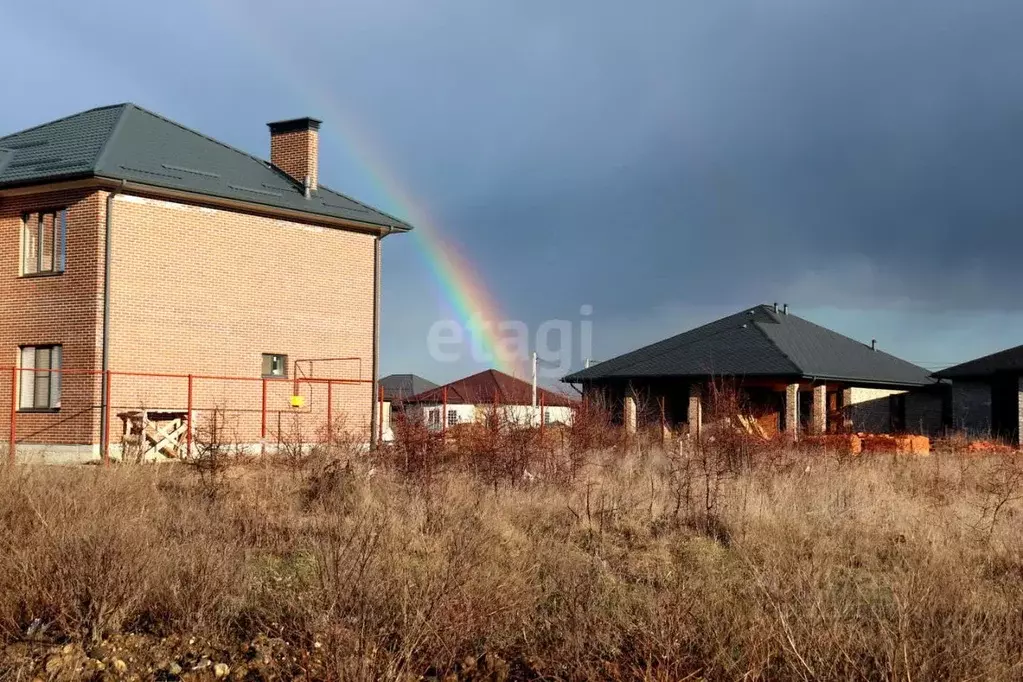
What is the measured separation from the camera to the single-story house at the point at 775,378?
33.2 m

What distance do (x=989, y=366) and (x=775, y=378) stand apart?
24.5ft

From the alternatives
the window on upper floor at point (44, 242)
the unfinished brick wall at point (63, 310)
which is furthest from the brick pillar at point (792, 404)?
the window on upper floor at point (44, 242)

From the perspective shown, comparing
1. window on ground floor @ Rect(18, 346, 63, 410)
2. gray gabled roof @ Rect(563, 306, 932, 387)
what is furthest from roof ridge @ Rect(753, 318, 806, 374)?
window on ground floor @ Rect(18, 346, 63, 410)

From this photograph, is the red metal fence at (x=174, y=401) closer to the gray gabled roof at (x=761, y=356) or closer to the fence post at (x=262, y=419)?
the fence post at (x=262, y=419)

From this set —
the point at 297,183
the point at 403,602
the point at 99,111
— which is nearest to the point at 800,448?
the point at 297,183

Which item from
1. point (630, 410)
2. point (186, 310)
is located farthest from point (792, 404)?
point (186, 310)

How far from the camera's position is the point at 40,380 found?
22.3 meters

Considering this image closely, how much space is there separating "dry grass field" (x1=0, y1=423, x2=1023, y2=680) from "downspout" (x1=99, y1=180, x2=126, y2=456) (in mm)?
8494

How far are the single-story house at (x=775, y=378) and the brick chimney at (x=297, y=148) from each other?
10895 mm

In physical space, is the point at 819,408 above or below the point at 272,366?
below

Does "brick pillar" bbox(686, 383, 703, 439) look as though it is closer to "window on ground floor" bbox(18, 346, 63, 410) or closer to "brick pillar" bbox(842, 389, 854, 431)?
"brick pillar" bbox(842, 389, 854, 431)

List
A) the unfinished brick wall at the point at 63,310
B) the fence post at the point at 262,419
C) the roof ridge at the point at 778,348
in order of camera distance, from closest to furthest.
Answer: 1. the unfinished brick wall at the point at 63,310
2. the fence post at the point at 262,419
3. the roof ridge at the point at 778,348

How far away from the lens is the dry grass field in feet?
20.6

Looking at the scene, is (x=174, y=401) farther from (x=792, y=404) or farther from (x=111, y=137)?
(x=792, y=404)
